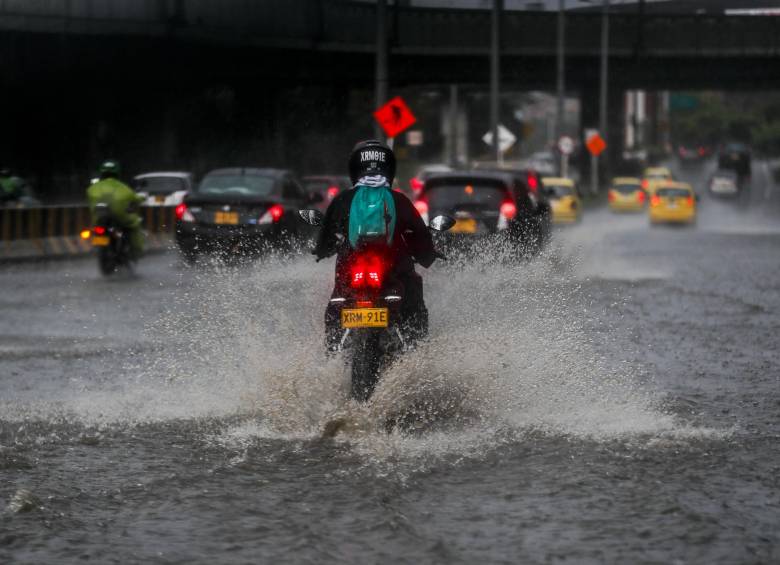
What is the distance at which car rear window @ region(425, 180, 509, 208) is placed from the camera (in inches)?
890

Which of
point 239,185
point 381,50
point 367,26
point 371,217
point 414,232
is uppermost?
point 367,26

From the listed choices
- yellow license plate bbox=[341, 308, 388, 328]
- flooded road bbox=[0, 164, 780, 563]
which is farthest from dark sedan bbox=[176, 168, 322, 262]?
yellow license plate bbox=[341, 308, 388, 328]

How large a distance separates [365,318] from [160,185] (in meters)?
27.0

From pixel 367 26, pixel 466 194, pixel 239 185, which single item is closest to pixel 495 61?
pixel 367 26

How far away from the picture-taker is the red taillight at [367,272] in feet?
29.3

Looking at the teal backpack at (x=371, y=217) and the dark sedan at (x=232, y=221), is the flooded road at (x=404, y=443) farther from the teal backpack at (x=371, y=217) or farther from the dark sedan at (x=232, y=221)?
the dark sedan at (x=232, y=221)

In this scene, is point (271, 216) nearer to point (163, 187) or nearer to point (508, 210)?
point (508, 210)

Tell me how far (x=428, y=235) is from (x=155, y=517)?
2.94 m

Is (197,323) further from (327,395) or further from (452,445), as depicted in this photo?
(452,445)

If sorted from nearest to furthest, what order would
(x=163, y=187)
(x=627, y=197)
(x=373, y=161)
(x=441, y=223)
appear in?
1. (x=373, y=161)
2. (x=441, y=223)
3. (x=163, y=187)
4. (x=627, y=197)

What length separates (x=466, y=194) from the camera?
74.7 feet

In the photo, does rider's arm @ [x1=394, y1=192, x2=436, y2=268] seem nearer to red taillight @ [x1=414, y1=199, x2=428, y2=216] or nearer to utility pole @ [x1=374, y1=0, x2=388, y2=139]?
red taillight @ [x1=414, y1=199, x2=428, y2=216]

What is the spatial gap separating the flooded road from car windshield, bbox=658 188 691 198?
112 feet

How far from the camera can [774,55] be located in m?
67.0
